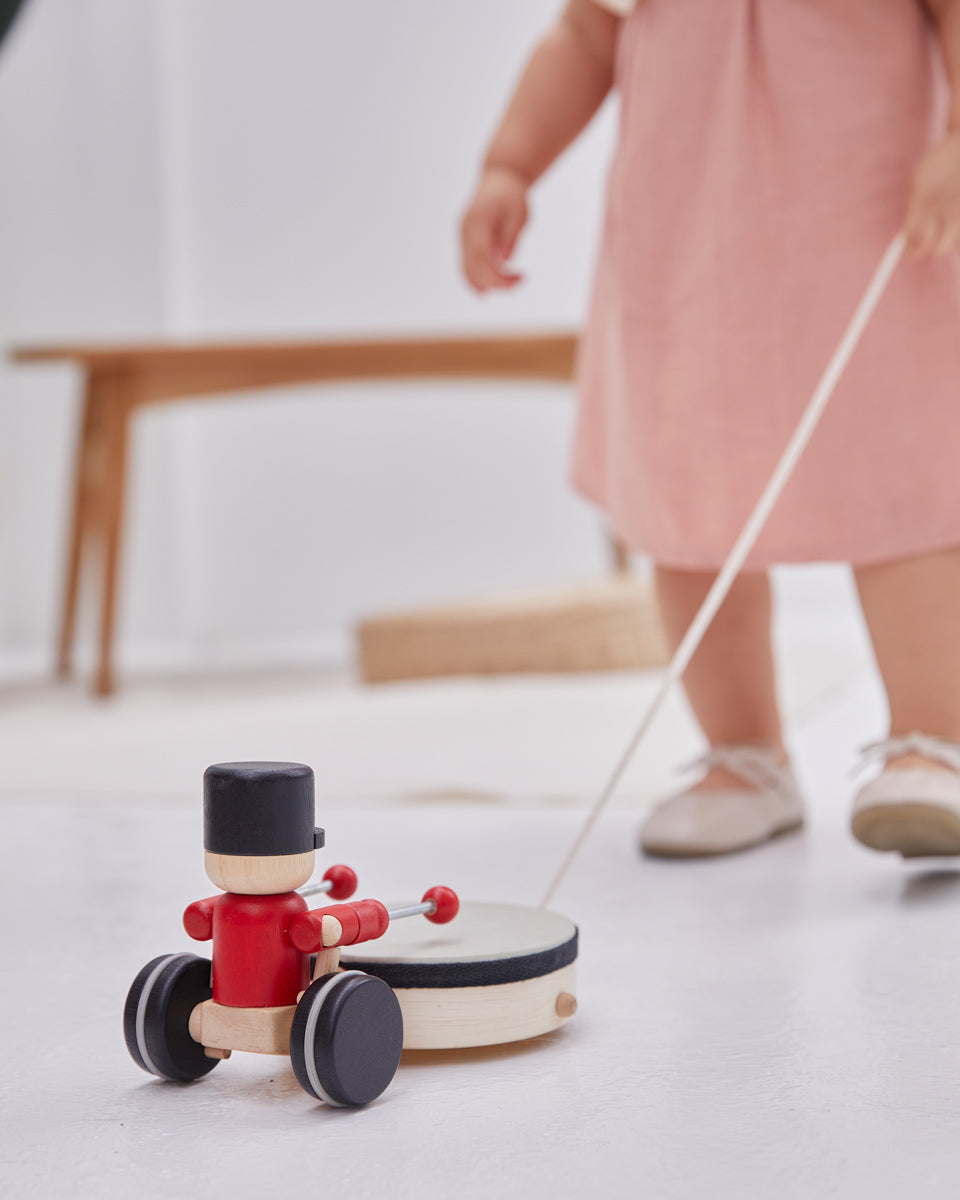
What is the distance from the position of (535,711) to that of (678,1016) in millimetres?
990

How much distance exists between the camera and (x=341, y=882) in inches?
22.4

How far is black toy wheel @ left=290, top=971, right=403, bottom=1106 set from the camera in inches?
18.5

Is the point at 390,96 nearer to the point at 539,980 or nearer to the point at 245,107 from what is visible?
the point at 245,107

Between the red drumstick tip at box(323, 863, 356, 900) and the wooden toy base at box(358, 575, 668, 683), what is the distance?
134cm

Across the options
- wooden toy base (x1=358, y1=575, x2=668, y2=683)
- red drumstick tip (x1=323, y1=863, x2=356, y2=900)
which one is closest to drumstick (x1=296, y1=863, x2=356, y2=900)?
red drumstick tip (x1=323, y1=863, x2=356, y2=900)

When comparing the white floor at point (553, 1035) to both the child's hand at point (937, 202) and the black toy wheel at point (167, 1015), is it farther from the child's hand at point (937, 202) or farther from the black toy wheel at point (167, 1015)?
the child's hand at point (937, 202)

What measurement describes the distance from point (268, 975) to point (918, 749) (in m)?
0.48

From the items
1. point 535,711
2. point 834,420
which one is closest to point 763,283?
point 834,420

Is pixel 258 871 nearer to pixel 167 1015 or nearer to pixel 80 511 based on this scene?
pixel 167 1015

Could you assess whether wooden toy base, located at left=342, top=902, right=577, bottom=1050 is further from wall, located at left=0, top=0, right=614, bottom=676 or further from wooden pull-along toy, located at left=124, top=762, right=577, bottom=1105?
wall, located at left=0, top=0, right=614, bottom=676

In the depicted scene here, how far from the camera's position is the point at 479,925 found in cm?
58

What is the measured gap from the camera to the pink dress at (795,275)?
86cm

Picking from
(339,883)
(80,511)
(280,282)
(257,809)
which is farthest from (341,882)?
(280,282)

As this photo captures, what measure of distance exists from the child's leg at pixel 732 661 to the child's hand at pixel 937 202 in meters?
0.26
